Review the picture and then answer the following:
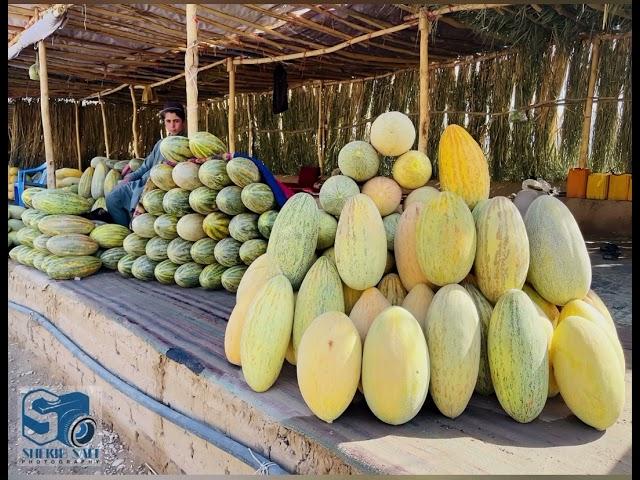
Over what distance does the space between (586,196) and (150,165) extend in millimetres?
5198

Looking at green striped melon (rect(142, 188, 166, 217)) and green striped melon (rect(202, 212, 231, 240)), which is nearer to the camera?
green striped melon (rect(202, 212, 231, 240))

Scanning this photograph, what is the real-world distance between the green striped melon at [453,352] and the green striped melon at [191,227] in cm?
218

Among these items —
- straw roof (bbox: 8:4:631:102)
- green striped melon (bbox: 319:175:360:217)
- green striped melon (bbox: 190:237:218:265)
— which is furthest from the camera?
straw roof (bbox: 8:4:631:102)

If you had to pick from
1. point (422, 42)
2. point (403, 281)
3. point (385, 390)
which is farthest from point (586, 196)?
point (385, 390)

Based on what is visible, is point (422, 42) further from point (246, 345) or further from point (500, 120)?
point (246, 345)

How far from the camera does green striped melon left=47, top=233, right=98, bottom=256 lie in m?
3.79

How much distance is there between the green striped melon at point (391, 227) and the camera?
6.82 ft

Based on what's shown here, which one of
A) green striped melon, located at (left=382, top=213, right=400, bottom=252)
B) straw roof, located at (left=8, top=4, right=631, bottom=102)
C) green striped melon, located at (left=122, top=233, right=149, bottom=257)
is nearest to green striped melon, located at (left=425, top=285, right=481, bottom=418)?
green striped melon, located at (left=382, top=213, right=400, bottom=252)

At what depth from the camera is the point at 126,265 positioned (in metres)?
3.75

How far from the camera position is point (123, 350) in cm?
269

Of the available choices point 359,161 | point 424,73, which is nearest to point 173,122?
point 424,73

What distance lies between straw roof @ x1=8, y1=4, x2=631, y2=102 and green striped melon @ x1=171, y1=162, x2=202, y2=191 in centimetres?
217

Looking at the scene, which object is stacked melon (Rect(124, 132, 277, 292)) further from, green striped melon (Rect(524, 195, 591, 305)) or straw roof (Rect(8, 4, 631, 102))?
straw roof (Rect(8, 4, 631, 102))

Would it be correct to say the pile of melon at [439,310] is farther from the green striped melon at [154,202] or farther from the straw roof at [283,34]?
the straw roof at [283,34]
